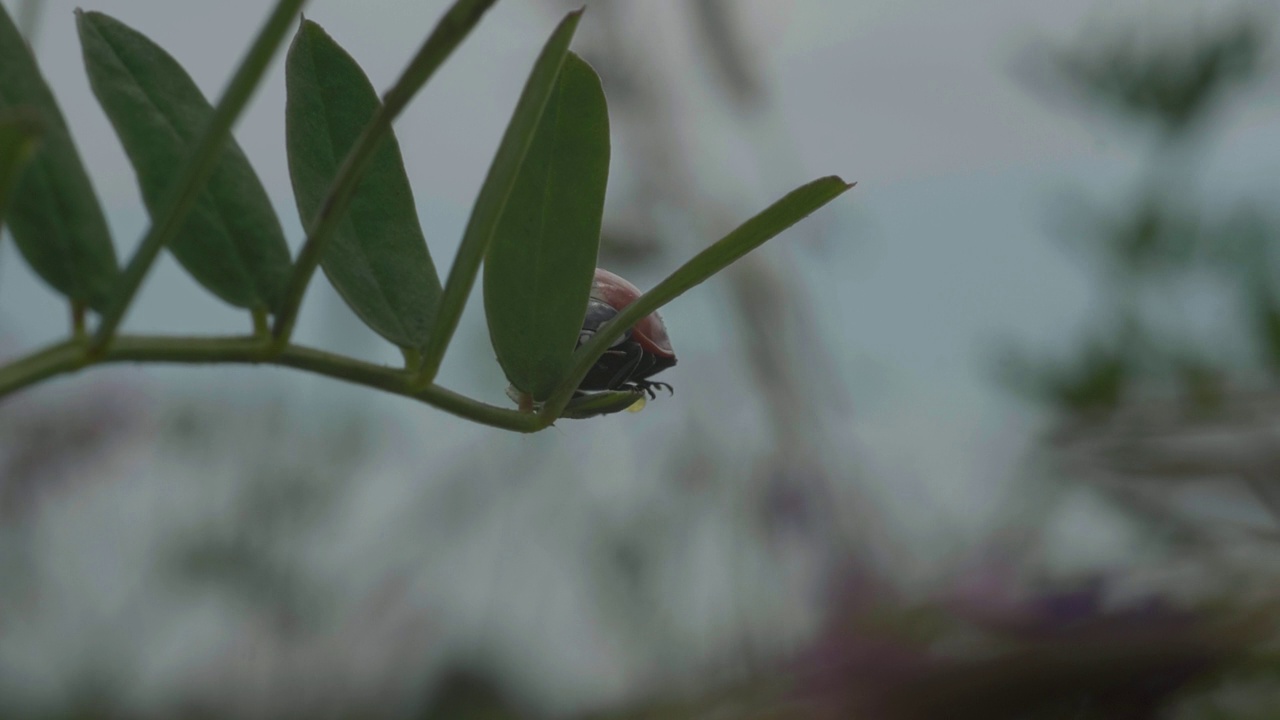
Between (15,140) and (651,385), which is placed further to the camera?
(651,385)

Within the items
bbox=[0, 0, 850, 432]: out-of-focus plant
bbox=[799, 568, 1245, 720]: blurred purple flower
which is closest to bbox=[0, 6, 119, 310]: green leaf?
bbox=[0, 0, 850, 432]: out-of-focus plant

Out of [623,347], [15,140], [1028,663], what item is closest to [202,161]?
[15,140]

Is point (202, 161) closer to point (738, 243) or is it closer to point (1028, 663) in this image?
point (738, 243)

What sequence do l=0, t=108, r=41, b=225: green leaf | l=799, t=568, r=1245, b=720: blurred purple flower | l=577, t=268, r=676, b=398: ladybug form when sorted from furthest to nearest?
l=799, t=568, r=1245, b=720: blurred purple flower
l=577, t=268, r=676, b=398: ladybug
l=0, t=108, r=41, b=225: green leaf

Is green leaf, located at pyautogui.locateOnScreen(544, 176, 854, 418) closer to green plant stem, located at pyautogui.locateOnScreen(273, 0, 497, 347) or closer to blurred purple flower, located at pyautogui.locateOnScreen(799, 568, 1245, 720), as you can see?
green plant stem, located at pyautogui.locateOnScreen(273, 0, 497, 347)

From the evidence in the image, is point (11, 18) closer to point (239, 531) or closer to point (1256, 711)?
point (1256, 711)

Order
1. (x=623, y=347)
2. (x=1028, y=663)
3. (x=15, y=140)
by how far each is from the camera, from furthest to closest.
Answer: (x=1028, y=663) < (x=623, y=347) < (x=15, y=140)
